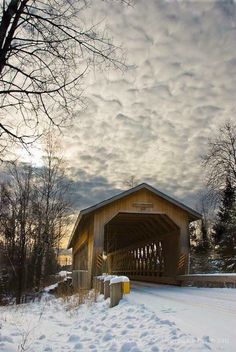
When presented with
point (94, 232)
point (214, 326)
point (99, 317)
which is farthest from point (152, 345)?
point (94, 232)

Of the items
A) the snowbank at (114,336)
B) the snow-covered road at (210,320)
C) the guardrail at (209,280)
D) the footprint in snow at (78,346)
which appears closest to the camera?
the snow-covered road at (210,320)

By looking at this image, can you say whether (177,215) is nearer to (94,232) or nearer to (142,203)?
(142,203)

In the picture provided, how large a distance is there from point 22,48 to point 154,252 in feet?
74.4

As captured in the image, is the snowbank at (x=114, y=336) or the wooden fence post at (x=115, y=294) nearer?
the snowbank at (x=114, y=336)

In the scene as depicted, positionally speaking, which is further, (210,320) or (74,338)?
(74,338)

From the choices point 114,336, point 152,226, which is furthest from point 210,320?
point 152,226

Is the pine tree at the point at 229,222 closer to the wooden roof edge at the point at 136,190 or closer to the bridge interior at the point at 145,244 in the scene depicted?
the bridge interior at the point at 145,244

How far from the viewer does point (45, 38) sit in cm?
632

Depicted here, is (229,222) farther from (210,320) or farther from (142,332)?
(142,332)

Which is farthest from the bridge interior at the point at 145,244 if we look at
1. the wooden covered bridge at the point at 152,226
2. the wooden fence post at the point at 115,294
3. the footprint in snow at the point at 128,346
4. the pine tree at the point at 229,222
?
the footprint in snow at the point at 128,346

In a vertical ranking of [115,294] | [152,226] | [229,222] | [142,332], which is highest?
[229,222]

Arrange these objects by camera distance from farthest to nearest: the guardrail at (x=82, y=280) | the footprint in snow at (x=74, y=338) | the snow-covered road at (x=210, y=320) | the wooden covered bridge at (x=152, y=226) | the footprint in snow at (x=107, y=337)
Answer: the guardrail at (x=82, y=280) → the wooden covered bridge at (x=152, y=226) → the footprint in snow at (x=74, y=338) → the footprint in snow at (x=107, y=337) → the snow-covered road at (x=210, y=320)

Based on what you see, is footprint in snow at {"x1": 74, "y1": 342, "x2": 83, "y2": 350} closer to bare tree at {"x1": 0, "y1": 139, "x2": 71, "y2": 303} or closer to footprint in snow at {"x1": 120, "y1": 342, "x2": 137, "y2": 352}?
footprint in snow at {"x1": 120, "y1": 342, "x2": 137, "y2": 352}

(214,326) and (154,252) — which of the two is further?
(154,252)
